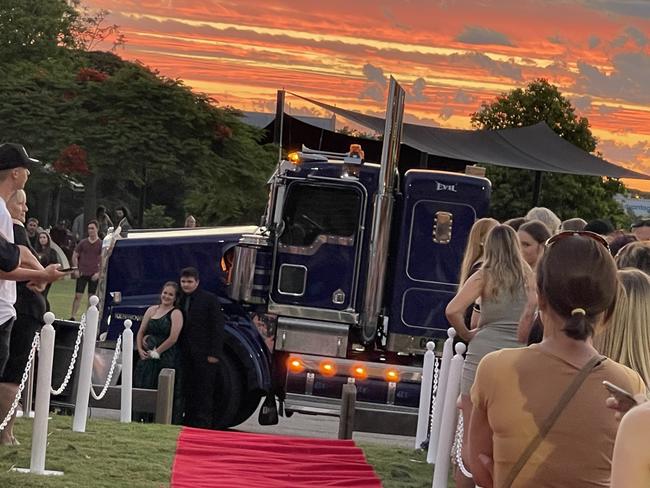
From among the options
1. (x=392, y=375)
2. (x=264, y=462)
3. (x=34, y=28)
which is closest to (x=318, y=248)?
(x=392, y=375)

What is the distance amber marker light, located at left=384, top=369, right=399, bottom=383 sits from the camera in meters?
15.1

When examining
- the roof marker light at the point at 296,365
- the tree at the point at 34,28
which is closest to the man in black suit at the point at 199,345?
the roof marker light at the point at 296,365

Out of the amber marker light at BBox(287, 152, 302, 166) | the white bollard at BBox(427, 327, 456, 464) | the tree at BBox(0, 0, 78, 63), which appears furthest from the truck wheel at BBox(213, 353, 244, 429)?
the tree at BBox(0, 0, 78, 63)

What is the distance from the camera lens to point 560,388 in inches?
164

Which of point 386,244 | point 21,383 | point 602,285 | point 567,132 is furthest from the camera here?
point 567,132

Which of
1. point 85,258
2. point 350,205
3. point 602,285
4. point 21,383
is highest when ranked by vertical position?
point 602,285

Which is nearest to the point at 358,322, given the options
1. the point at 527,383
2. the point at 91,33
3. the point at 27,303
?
the point at 27,303

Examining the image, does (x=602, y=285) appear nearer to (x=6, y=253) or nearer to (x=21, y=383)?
(x=6, y=253)

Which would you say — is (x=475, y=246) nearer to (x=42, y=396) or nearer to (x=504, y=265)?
(x=504, y=265)

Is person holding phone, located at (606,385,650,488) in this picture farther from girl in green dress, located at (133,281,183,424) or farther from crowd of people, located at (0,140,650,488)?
girl in green dress, located at (133,281,183,424)

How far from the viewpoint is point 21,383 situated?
10000mm

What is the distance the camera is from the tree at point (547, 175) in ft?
171

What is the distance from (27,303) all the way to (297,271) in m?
4.93

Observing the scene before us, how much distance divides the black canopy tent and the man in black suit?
25.1 feet
